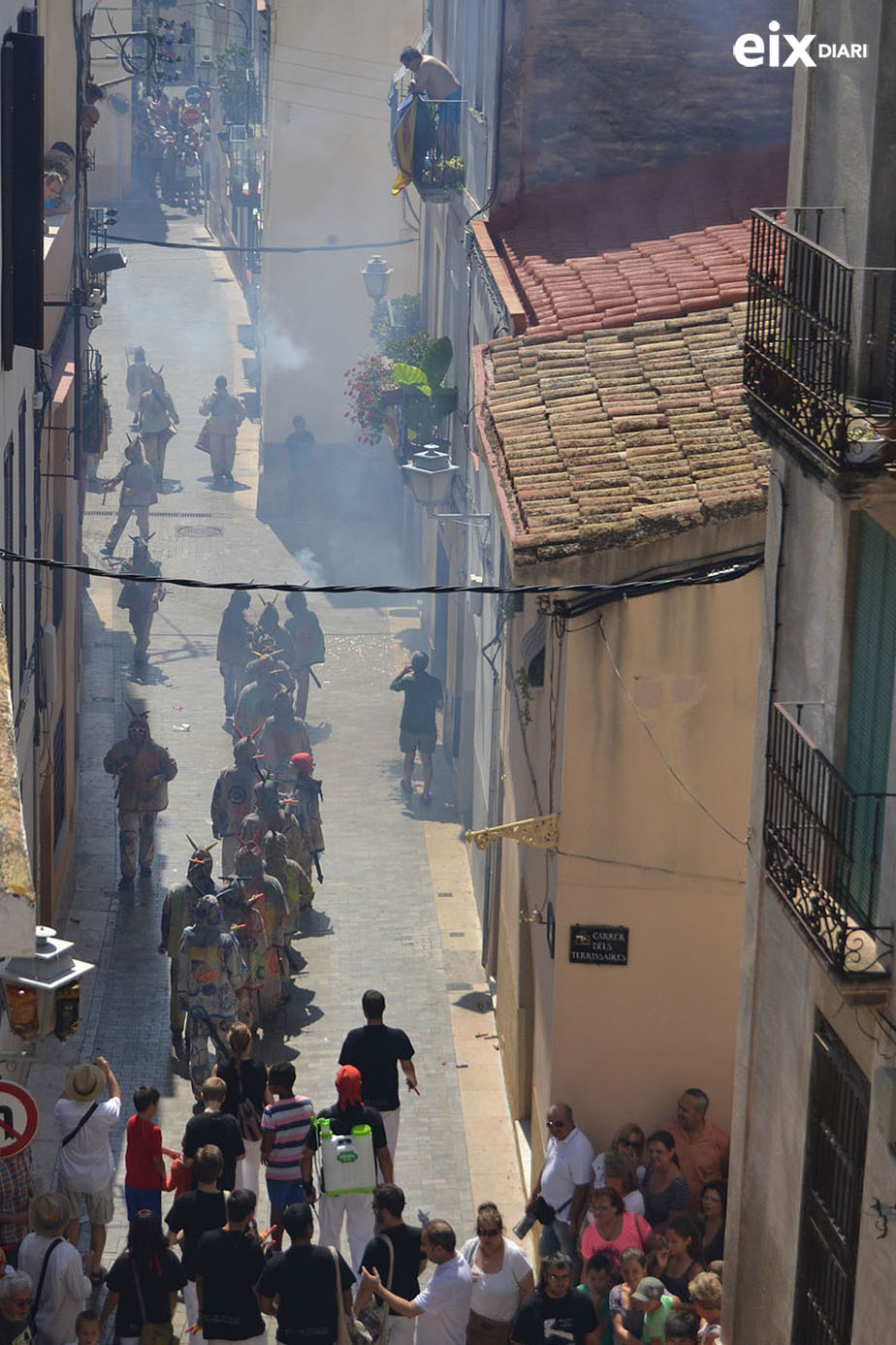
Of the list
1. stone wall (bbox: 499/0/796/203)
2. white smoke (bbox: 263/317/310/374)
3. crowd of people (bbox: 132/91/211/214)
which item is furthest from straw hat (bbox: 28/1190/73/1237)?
crowd of people (bbox: 132/91/211/214)

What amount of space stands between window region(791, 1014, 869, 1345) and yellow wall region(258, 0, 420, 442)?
25.8 metres

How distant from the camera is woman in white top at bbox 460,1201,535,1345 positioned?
11.5 meters

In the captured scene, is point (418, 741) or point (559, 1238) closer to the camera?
point (559, 1238)

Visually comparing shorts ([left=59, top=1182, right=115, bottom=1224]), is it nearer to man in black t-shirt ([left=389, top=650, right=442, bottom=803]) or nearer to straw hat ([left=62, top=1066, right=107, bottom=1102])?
straw hat ([left=62, top=1066, right=107, bottom=1102])

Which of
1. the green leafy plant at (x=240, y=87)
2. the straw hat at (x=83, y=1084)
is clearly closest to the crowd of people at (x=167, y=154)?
the green leafy plant at (x=240, y=87)

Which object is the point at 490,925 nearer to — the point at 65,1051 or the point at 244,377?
the point at 65,1051

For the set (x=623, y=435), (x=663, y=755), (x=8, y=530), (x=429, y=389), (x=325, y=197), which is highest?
(x=325, y=197)

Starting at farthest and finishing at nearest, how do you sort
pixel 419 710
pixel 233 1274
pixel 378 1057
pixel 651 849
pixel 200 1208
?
pixel 419 710
pixel 378 1057
pixel 651 849
pixel 200 1208
pixel 233 1274

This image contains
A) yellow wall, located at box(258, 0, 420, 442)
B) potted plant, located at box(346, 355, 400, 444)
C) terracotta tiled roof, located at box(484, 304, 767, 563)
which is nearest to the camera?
terracotta tiled roof, located at box(484, 304, 767, 563)

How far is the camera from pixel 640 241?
710 inches

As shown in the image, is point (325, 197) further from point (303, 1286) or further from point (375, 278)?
point (303, 1286)

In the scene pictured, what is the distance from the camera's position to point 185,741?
938 inches

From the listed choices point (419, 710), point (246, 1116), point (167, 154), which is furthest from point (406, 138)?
point (167, 154)

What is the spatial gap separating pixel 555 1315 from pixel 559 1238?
1.90 meters
